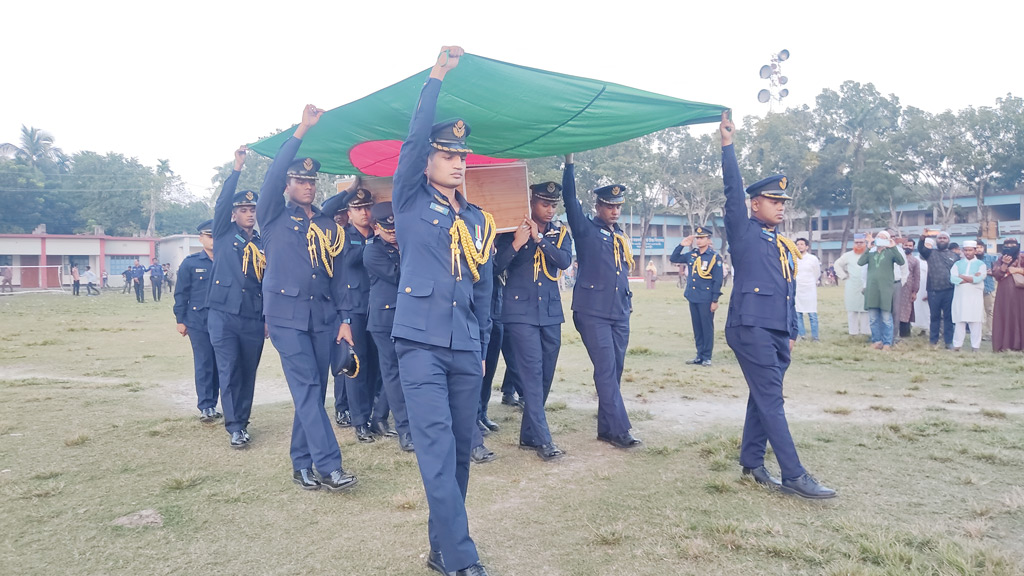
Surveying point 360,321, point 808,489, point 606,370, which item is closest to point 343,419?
point 360,321

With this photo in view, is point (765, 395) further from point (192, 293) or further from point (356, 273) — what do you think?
point (192, 293)

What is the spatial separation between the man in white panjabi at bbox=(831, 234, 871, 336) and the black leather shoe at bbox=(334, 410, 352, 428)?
897 centimetres

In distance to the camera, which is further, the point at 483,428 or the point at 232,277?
the point at 483,428

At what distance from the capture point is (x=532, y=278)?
5.32 meters

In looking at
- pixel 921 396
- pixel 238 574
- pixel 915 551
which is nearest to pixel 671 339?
pixel 921 396

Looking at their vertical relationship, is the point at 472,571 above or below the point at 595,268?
below

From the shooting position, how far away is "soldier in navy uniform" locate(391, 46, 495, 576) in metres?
3.07

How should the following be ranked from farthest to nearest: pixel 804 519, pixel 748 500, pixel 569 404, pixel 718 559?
pixel 569 404, pixel 748 500, pixel 804 519, pixel 718 559

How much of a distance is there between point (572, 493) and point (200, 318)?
13.6ft

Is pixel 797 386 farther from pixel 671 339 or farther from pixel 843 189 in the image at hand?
pixel 843 189

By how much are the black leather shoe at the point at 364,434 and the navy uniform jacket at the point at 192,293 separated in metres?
1.94

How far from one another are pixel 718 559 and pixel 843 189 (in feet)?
166

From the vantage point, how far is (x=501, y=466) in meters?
4.89

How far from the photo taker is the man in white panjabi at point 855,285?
11.8 meters
